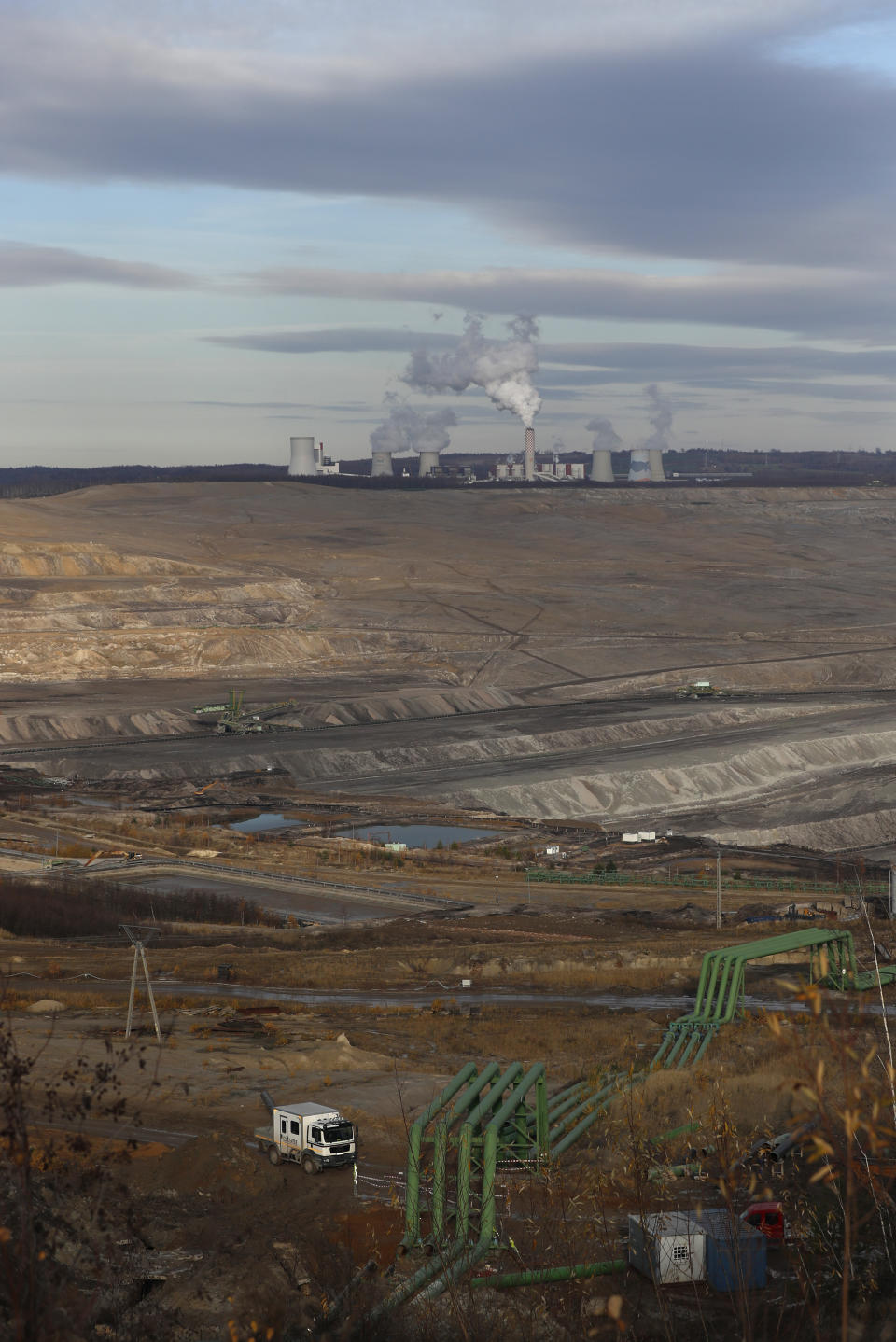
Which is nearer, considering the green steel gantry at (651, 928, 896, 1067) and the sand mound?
the sand mound

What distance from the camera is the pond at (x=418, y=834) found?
6456cm

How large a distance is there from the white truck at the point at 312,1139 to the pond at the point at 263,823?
4836 cm

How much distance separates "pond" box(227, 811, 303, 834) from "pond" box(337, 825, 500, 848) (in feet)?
11.6

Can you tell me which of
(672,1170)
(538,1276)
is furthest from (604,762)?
(538,1276)

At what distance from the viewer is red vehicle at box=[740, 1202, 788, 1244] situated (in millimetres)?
12430

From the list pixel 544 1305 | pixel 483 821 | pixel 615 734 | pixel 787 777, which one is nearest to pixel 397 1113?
pixel 544 1305

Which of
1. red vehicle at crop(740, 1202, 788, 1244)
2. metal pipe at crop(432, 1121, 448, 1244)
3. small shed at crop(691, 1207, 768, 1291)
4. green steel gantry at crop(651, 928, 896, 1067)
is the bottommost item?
green steel gantry at crop(651, 928, 896, 1067)

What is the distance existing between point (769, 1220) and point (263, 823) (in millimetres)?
56349

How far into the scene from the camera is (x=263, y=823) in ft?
221

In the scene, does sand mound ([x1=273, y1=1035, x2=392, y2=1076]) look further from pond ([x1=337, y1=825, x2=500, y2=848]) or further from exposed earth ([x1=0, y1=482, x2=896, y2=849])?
exposed earth ([x1=0, y1=482, x2=896, y2=849])

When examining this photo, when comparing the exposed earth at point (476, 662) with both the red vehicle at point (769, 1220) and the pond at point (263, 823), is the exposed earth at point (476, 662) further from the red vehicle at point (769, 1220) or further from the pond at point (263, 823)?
the red vehicle at point (769, 1220)

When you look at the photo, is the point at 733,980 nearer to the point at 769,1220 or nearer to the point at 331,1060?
the point at 331,1060

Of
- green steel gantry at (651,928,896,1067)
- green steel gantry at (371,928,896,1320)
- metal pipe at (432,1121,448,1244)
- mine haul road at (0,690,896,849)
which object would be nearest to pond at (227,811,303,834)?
mine haul road at (0,690,896,849)

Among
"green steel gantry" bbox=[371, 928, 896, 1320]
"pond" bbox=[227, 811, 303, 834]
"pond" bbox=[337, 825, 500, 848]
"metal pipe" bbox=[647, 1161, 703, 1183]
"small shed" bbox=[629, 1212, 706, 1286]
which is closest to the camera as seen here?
"green steel gantry" bbox=[371, 928, 896, 1320]
